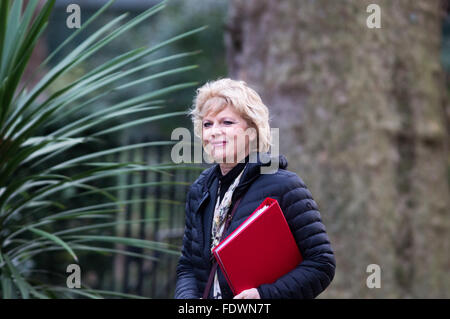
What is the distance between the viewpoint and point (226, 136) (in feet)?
4.77

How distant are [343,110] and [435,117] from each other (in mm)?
808

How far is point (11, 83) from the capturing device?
6.70 ft

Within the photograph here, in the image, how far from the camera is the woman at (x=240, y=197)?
1388 millimetres

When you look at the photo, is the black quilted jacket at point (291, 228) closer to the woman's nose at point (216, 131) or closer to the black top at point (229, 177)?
the black top at point (229, 177)

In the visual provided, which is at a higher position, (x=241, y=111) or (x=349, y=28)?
(x=349, y=28)

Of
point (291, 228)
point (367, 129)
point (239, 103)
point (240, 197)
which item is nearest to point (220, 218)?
point (240, 197)

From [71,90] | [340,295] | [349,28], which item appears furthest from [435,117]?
[71,90]

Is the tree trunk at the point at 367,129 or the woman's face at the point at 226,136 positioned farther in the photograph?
the tree trunk at the point at 367,129

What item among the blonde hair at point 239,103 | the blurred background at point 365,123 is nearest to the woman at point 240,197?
the blonde hair at point 239,103

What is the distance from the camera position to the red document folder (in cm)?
133

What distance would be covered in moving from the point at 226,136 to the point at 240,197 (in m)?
0.18

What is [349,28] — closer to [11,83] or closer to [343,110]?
[343,110]

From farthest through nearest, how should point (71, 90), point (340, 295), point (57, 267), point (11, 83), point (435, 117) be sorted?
point (57, 267) < point (435, 117) < point (340, 295) < point (71, 90) < point (11, 83)

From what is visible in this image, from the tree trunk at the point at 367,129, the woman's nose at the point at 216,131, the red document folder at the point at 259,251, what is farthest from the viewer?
the tree trunk at the point at 367,129
